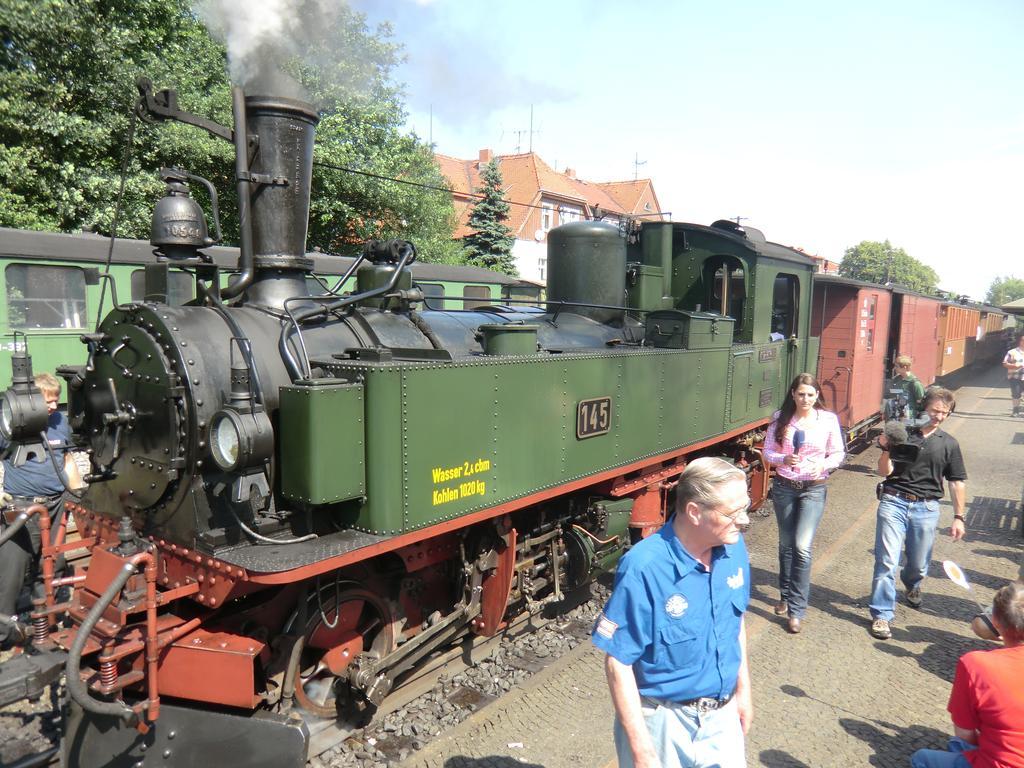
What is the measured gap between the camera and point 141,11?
535 inches

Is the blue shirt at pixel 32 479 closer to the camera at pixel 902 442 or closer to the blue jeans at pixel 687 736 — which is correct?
the blue jeans at pixel 687 736

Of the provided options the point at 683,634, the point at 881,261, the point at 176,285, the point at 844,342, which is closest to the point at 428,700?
the point at 683,634

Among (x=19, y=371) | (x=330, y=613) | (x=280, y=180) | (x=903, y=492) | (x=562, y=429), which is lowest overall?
(x=330, y=613)

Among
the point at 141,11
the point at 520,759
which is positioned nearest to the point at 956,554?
the point at 520,759

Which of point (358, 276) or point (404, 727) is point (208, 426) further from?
point (404, 727)

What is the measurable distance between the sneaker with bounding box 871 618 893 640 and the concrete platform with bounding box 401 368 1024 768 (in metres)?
0.06

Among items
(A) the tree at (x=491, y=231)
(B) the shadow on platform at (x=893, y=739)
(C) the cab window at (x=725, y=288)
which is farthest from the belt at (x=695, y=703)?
(A) the tree at (x=491, y=231)

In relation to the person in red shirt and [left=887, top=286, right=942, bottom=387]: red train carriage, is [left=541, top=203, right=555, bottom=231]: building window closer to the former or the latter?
[left=887, top=286, right=942, bottom=387]: red train carriage

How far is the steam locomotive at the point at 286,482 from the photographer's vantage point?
297 cm

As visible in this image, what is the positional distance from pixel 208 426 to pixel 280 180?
4.89 ft

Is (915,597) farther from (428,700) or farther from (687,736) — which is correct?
(687,736)

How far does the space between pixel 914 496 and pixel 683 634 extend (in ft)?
11.8

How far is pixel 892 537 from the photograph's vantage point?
493 centimetres

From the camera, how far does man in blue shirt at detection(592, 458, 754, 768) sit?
212 cm
